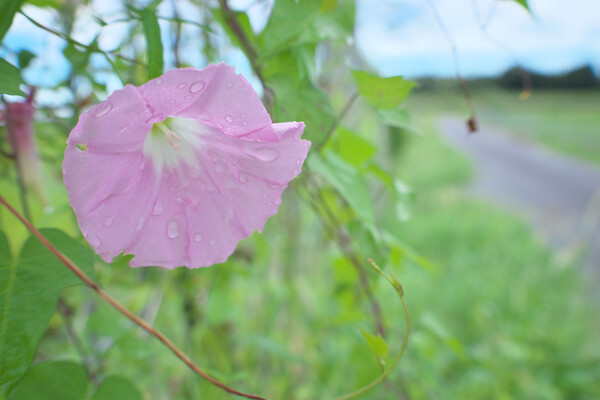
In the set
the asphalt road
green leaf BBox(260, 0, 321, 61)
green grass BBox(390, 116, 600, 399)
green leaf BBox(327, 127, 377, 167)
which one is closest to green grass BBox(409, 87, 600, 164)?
the asphalt road

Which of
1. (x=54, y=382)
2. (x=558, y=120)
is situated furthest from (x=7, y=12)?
(x=558, y=120)

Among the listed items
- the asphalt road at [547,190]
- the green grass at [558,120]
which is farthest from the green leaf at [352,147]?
the green grass at [558,120]

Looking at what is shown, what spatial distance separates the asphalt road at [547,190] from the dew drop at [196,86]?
333 centimetres

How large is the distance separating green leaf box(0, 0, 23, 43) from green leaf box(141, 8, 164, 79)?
8cm

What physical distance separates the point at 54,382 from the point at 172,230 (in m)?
0.17

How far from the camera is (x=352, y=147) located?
514 millimetres

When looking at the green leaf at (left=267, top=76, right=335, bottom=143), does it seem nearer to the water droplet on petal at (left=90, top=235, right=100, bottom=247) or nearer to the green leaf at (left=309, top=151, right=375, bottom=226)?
the green leaf at (left=309, top=151, right=375, bottom=226)

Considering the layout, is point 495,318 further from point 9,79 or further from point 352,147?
point 9,79

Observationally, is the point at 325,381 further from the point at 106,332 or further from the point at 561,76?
the point at 561,76

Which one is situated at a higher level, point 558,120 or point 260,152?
point 260,152

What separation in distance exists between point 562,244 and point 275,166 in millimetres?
4472

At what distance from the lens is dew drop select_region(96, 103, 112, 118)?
25 cm

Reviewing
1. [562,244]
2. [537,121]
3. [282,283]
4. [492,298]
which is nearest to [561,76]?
[537,121]

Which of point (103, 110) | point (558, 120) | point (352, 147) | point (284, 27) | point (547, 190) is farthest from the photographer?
point (558, 120)
